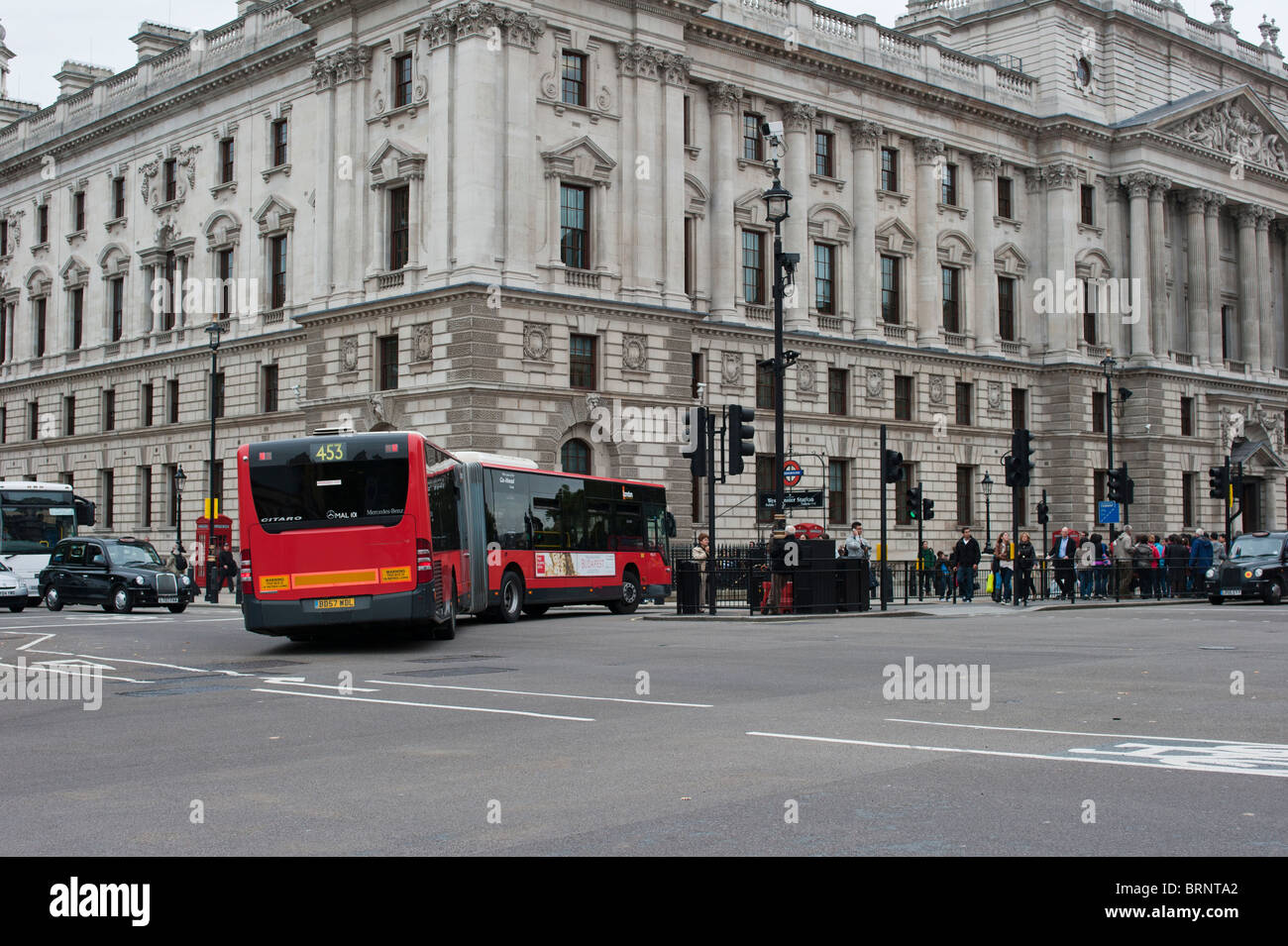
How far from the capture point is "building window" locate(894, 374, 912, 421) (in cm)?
5769

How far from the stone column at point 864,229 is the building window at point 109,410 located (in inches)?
1249

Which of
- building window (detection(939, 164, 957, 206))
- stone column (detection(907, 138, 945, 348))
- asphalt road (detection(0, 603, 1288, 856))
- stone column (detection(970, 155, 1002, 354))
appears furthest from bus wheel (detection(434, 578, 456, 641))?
building window (detection(939, 164, 957, 206))

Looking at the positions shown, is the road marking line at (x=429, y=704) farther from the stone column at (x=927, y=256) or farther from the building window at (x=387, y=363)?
the stone column at (x=927, y=256)

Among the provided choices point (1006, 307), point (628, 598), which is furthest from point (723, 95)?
point (628, 598)

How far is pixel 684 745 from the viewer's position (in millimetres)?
10773

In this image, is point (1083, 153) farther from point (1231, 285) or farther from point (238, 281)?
point (238, 281)

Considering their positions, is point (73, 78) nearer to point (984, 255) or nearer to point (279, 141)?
point (279, 141)

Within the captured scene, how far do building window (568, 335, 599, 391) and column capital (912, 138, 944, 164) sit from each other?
64.7ft

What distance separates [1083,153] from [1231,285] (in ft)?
40.0

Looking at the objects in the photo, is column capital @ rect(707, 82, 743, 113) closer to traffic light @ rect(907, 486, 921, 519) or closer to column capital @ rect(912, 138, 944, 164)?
column capital @ rect(912, 138, 944, 164)

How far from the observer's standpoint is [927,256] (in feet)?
191

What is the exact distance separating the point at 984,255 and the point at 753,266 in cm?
1242

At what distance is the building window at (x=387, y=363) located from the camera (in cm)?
4662
